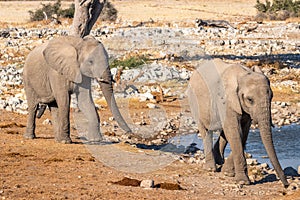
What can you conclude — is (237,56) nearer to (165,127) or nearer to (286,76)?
(286,76)

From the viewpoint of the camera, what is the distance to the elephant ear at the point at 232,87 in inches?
418

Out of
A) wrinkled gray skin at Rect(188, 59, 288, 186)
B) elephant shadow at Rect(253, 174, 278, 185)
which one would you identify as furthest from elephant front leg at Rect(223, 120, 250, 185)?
elephant shadow at Rect(253, 174, 278, 185)

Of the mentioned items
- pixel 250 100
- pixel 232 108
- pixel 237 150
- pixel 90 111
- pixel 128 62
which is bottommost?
pixel 128 62

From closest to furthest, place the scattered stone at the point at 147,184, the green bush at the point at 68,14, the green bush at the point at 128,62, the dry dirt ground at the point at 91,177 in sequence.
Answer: the dry dirt ground at the point at 91,177 → the scattered stone at the point at 147,184 → the green bush at the point at 128,62 → the green bush at the point at 68,14

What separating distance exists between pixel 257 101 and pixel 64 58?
3982 millimetres

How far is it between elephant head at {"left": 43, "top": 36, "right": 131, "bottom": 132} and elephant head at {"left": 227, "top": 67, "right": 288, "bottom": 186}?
2927 millimetres

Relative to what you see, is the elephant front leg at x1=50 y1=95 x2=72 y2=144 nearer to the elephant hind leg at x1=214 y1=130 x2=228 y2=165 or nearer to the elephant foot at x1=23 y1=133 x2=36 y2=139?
the elephant foot at x1=23 y1=133 x2=36 y2=139

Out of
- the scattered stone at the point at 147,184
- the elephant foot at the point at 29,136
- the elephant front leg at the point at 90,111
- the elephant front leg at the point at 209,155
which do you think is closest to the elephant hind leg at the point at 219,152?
the elephant front leg at the point at 209,155

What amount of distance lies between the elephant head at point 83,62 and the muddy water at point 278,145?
65.6 inches

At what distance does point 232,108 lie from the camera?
1070 cm

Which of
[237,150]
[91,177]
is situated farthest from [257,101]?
[91,177]

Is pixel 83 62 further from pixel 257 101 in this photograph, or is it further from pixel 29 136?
pixel 257 101

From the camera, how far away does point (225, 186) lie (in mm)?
10500

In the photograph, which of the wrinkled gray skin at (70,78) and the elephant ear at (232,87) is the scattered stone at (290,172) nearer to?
the elephant ear at (232,87)
